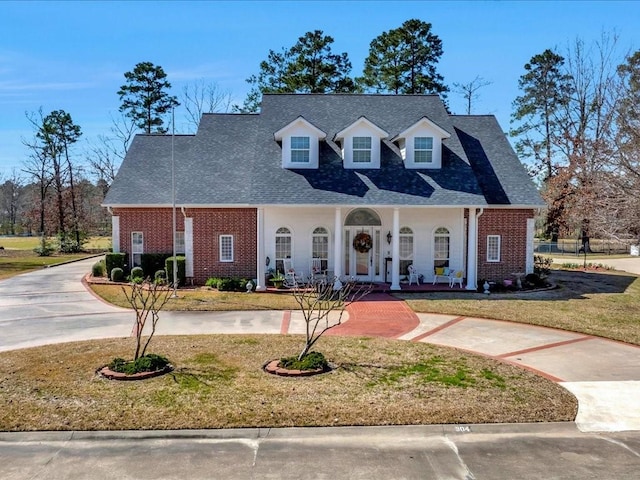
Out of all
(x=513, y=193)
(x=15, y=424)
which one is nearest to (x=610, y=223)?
(x=513, y=193)

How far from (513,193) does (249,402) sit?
58.7ft

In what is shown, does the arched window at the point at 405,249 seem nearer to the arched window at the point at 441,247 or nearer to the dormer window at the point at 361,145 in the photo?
the arched window at the point at 441,247

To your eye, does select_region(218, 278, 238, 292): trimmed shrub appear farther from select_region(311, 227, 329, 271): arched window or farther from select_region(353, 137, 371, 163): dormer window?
select_region(353, 137, 371, 163): dormer window

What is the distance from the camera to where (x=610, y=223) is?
47.7 ft

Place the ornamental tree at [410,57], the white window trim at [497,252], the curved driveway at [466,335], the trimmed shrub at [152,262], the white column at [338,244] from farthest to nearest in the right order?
the ornamental tree at [410,57] < the white window trim at [497,252] < the trimmed shrub at [152,262] < the white column at [338,244] < the curved driveway at [466,335]

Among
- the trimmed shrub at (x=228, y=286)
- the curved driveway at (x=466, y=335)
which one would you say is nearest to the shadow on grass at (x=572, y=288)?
the curved driveway at (x=466, y=335)

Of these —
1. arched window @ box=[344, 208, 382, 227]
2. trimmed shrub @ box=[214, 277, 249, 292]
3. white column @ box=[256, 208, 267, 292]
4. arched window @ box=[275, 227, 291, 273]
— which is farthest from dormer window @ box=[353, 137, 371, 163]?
trimmed shrub @ box=[214, 277, 249, 292]

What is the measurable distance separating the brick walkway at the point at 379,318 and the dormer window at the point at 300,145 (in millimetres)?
6823

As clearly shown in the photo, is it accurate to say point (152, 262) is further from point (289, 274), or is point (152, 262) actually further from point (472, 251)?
point (472, 251)

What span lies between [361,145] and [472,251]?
21.7 feet

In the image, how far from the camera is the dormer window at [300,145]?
21922 mm

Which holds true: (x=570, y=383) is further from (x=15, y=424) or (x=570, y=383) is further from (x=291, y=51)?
(x=291, y=51)

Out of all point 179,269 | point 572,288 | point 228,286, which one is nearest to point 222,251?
point 179,269

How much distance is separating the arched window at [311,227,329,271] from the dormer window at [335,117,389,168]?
314 centimetres
